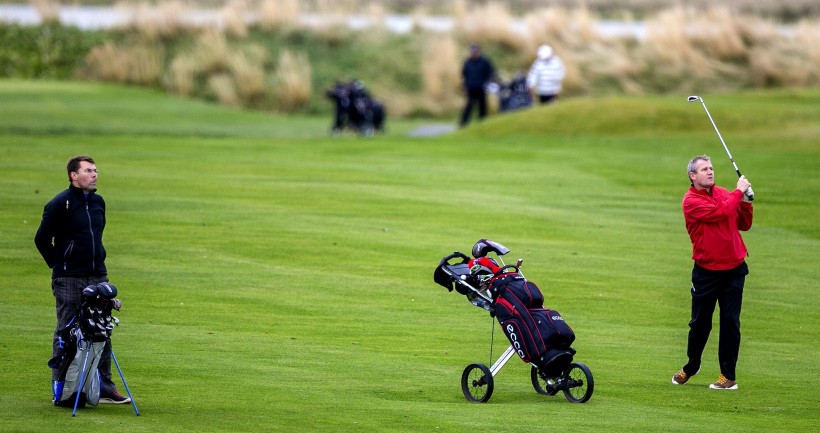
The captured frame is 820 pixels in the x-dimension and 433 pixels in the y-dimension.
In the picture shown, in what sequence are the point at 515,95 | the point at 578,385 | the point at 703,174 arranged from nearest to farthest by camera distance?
1. the point at 578,385
2. the point at 703,174
3. the point at 515,95

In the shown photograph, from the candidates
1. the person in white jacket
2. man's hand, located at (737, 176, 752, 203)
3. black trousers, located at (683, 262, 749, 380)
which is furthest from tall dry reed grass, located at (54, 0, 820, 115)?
man's hand, located at (737, 176, 752, 203)

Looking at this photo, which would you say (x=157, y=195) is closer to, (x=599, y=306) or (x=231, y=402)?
(x=599, y=306)

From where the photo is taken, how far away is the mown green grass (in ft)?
40.0

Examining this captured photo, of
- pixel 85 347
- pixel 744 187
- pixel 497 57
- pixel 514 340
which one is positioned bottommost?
pixel 85 347

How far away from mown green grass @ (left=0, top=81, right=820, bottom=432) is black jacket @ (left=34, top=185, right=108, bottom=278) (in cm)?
119

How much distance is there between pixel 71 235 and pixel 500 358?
150 inches

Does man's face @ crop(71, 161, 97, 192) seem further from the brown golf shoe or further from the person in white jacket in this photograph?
the person in white jacket

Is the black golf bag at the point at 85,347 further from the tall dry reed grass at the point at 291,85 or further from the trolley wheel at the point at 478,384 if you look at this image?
the tall dry reed grass at the point at 291,85

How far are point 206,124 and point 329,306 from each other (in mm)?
23684

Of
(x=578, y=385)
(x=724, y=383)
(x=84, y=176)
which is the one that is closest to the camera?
(x=84, y=176)

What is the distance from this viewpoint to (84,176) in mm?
11562

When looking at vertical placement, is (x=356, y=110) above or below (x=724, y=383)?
above

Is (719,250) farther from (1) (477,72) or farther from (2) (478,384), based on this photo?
(1) (477,72)

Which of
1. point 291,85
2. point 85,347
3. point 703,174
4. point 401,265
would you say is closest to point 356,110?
point 291,85
